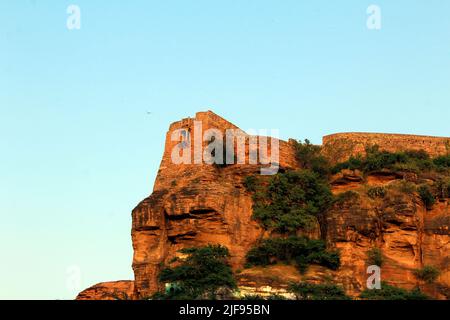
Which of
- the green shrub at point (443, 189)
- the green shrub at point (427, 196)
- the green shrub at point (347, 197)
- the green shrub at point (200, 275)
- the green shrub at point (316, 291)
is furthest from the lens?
the green shrub at point (443, 189)

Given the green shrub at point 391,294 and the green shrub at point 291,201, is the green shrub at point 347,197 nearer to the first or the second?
the green shrub at point 291,201

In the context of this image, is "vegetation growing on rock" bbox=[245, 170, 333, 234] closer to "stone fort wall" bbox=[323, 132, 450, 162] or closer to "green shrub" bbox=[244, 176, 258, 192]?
"green shrub" bbox=[244, 176, 258, 192]

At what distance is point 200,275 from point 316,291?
421cm

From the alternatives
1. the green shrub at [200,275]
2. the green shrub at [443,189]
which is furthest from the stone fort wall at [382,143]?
the green shrub at [200,275]

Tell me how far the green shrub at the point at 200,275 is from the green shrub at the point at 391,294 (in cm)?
489

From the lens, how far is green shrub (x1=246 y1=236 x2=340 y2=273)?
3609 cm

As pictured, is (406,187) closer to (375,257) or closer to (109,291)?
(375,257)

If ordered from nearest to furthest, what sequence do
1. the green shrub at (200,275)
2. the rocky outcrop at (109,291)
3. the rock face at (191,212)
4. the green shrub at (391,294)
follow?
the green shrub at (200,275)
the green shrub at (391,294)
the rock face at (191,212)
the rocky outcrop at (109,291)

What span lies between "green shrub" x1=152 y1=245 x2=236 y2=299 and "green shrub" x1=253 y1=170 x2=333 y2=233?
3.49 m

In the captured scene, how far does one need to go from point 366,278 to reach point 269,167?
6.88 metres

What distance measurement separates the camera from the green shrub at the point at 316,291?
109 ft

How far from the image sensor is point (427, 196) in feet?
126

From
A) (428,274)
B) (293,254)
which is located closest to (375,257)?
(428,274)
